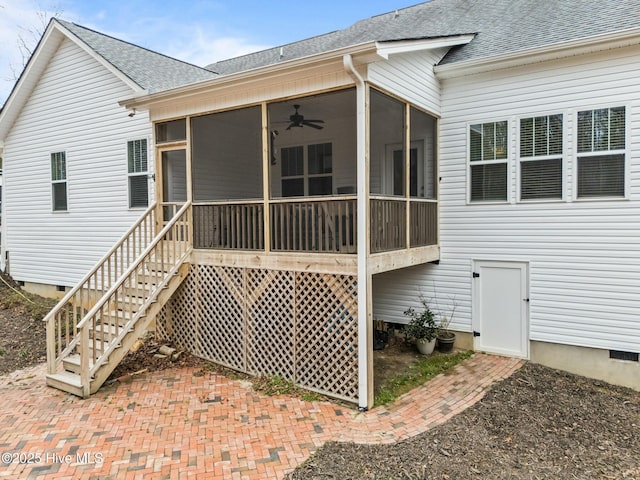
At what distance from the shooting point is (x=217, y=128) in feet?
→ 30.9

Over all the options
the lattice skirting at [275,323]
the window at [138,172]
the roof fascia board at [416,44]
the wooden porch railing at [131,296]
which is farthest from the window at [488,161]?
the window at [138,172]

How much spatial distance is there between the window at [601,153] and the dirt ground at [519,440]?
305 cm

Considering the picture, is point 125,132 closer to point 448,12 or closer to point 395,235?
point 395,235

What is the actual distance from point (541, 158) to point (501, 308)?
8.80ft

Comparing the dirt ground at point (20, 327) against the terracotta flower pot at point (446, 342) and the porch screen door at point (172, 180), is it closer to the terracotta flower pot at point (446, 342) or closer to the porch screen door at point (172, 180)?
the porch screen door at point (172, 180)

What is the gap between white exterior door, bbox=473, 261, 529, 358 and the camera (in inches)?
292

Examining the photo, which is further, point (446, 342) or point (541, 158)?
point (446, 342)

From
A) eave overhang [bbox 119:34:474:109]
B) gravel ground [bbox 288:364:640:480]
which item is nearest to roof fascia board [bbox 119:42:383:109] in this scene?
eave overhang [bbox 119:34:474:109]

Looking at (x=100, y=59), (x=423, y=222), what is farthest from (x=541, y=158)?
(x=100, y=59)

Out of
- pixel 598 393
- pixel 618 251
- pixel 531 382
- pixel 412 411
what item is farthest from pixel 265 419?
pixel 618 251

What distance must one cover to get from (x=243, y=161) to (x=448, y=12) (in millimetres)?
6260

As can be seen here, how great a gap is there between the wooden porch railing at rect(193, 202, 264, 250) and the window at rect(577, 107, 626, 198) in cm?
520

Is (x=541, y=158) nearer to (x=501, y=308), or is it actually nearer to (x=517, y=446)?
(x=501, y=308)

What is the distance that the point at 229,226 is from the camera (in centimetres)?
706
